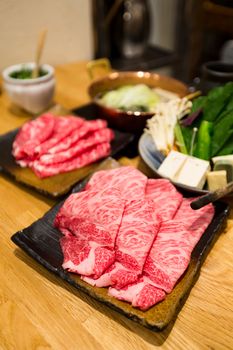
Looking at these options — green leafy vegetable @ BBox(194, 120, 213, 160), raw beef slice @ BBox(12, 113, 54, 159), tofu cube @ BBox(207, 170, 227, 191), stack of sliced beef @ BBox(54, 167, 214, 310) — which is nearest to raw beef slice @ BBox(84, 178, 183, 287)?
stack of sliced beef @ BBox(54, 167, 214, 310)

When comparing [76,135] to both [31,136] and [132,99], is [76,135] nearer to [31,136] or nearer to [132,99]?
[31,136]

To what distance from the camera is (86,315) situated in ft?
2.92

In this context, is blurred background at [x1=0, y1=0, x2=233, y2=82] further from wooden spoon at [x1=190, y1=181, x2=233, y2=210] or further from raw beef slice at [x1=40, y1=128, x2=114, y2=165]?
wooden spoon at [x1=190, y1=181, x2=233, y2=210]

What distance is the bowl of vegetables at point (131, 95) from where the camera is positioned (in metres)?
Result: 1.57

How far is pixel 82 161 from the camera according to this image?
1428 millimetres

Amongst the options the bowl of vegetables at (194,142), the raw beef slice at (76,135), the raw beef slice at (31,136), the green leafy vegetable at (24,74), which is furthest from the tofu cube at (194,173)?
the green leafy vegetable at (24,74)

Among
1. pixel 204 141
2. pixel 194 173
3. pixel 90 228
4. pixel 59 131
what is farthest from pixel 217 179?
pixel 59 131

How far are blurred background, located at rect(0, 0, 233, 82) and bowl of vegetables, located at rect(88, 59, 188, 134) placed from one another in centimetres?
75

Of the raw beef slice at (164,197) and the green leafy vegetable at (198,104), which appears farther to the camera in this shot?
the green leafy vegetable at (198,104)

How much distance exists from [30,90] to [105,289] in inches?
46.2

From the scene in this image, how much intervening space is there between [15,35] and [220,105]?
1.53 meters

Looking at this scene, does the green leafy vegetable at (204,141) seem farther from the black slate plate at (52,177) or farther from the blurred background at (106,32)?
the blurred background at (106,32)

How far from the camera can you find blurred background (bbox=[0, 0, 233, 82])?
226 centimetres

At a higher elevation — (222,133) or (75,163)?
(222,133)
